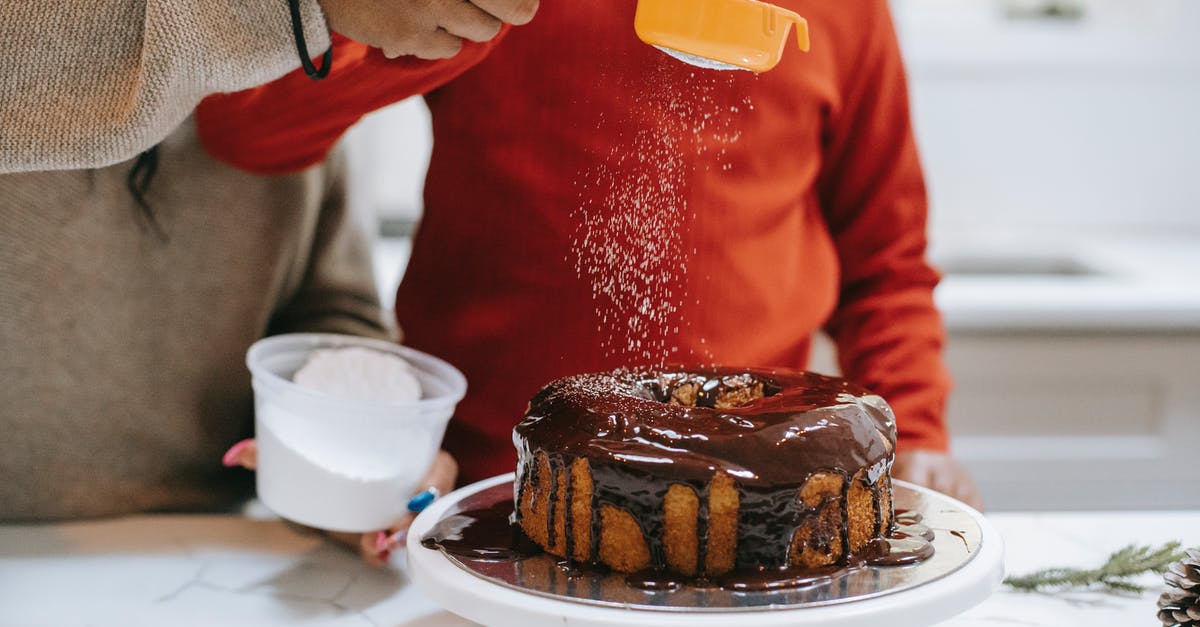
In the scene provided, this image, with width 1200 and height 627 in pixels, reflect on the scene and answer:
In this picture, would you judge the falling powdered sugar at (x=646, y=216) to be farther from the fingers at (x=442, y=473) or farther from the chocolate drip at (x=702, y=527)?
the chocolate drip at (x=702, y=527)

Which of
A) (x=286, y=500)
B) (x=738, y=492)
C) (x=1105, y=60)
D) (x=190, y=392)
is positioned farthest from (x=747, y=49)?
(x=1105, y=60)

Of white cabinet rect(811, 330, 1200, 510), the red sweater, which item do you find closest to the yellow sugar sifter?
the red sweater

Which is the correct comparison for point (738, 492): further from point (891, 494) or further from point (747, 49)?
point (747, 49)

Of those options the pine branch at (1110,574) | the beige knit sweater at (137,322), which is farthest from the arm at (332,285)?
the pine branch at (1110,574)

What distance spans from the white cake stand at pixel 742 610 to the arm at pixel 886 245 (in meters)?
0.42

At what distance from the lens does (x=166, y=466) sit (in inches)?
45.0

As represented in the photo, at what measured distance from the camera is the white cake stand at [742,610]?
2.17 ft

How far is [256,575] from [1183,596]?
716mm

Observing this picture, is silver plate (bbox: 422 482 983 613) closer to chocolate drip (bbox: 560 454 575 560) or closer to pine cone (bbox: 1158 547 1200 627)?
chocolate drip (bbox: 560 454 575 560)

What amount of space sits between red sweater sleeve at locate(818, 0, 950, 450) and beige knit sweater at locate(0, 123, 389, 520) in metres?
0.56

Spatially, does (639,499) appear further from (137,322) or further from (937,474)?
(137,322)

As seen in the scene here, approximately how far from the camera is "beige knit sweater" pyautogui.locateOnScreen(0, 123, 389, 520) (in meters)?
1.02

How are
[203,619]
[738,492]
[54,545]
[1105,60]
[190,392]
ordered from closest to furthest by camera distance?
[738,492]
[203,619]
[54,545]
[190,392]
[1105,60]

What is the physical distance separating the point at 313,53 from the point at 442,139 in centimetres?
30
